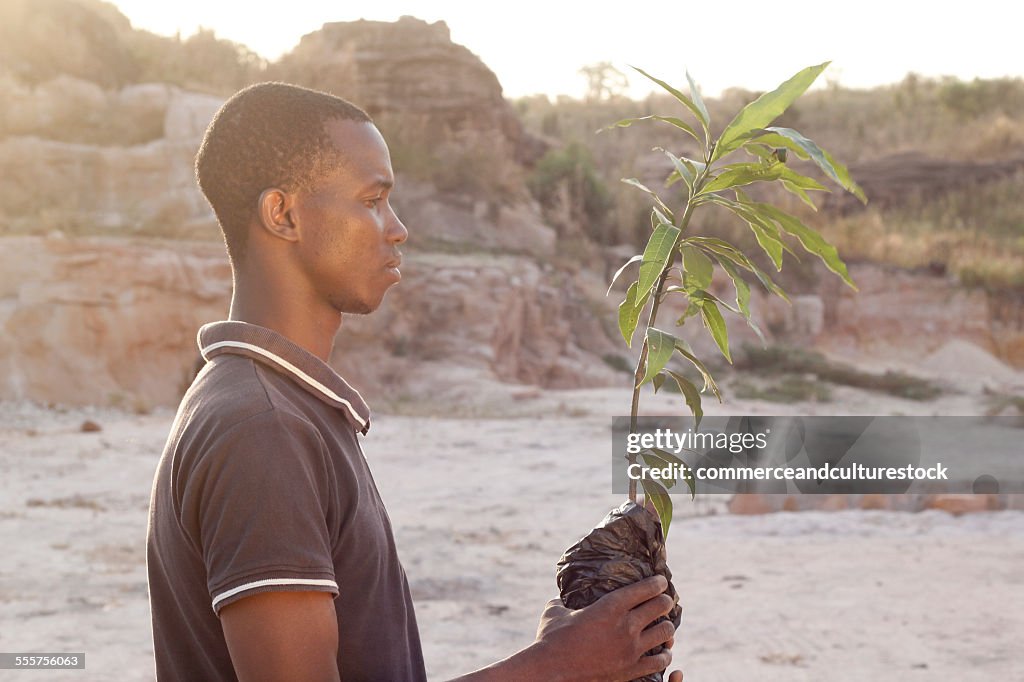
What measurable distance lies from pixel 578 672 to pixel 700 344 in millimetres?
16002

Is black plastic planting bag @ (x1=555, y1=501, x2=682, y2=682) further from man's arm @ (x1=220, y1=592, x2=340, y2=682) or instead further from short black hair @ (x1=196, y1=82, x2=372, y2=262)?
short black hair @ (x1=196, y1=82, x2=372, y2=262)

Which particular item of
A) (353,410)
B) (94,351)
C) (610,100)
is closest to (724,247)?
(353,410)

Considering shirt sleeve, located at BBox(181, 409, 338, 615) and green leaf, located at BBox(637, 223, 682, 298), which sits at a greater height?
green leaf, located at BBox(637, 223, 682, 298)

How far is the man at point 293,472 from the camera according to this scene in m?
1.14

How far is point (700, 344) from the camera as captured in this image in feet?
55.8

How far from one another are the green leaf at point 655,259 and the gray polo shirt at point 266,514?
0.42 metres

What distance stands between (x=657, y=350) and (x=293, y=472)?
2.03 ft

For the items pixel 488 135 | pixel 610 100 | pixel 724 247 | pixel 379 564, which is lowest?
pixel 379 564

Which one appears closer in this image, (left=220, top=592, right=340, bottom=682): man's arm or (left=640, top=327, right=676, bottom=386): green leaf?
(left=220, top=592, right=340, bottom=682): man's arm

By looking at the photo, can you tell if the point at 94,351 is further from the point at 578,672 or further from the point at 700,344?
the point at 578,672

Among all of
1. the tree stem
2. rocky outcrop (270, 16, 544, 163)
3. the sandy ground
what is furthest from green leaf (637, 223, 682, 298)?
rocky outcrop (270, 16, 544, 163)

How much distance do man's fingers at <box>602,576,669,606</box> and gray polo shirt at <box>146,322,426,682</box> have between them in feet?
0.88

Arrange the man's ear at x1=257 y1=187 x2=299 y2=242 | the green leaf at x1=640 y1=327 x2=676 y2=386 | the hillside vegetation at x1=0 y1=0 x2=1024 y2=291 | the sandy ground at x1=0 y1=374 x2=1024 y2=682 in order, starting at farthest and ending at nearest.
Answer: the hillside vegetation at x1=0 y1=0 x2=1024 y2=291 < the sandy ground at x1=0 y1=374 x2=1024 y2=682 < the green leaf at x1=640 y1=327 x2=676 y2=386 < the man's ear at x1=257 y1=187 x2=299 y2=242

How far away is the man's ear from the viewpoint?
141 centimetres
